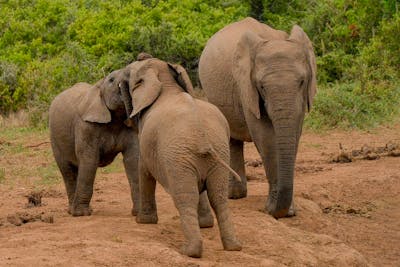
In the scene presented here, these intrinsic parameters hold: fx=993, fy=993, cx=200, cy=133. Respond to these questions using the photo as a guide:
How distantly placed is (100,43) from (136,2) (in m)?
1.36

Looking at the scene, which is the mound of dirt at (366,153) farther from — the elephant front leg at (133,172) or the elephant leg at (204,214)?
the elephant leg at (204,214)

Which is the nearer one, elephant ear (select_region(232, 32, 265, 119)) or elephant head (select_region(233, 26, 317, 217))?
elephant head (select_region(233, 26, 317, 217))

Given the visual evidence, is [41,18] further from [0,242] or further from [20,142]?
[0,242]

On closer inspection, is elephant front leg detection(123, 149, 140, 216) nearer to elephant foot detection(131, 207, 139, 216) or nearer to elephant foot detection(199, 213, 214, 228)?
elephant foot detection(131, 207, 139, 216)

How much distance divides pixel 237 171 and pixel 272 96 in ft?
5.92

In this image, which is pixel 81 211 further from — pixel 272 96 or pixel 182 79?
pixel 272 96

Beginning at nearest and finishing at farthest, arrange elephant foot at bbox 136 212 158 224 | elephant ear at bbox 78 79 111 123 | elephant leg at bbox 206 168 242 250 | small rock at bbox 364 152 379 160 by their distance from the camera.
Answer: elephant leg at bbox 206 168 242 250
elephant foot at bbox 136 212 158 224
elephant ear at bbox 78 79 111 123
small rock at bbox 364 152 379 160

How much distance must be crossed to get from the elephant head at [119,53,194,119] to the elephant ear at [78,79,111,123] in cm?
49

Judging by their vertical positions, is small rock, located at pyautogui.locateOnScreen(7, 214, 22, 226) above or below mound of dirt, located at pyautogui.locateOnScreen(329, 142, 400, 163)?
above

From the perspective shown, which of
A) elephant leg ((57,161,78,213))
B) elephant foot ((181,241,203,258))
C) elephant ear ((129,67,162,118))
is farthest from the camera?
elephant leg ((57,161,78,213))

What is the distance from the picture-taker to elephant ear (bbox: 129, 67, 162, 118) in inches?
300

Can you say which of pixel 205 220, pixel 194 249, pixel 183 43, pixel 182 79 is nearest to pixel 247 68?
pixel 182 79

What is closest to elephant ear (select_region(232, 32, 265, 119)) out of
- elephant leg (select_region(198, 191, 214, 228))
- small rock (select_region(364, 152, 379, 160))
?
elephant leg (select_region(198, 191, 214, 228))

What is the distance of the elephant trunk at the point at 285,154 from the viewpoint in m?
8.18
